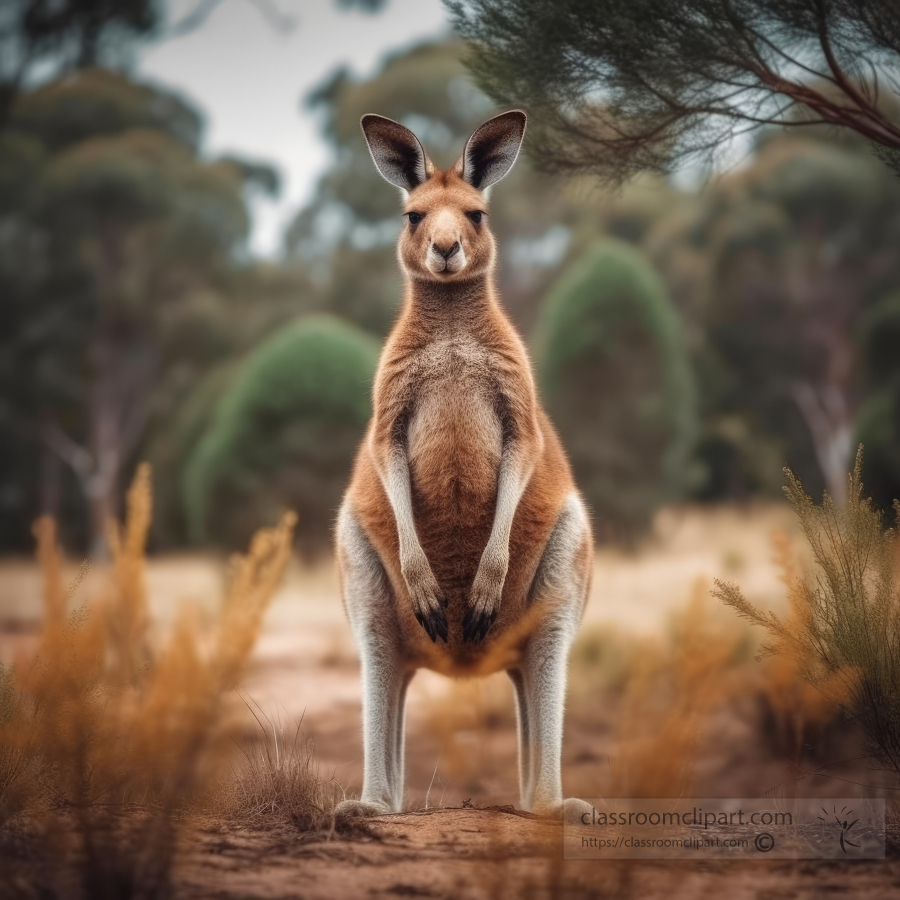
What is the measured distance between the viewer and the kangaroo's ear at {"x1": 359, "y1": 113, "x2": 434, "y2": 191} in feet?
11.6

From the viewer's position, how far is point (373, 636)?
3414 mm

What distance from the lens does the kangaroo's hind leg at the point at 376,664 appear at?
334 centimetres

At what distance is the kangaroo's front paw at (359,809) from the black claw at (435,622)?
0.58m

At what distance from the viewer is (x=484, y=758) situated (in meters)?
2.52

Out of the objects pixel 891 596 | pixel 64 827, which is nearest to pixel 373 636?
pixel 64 827

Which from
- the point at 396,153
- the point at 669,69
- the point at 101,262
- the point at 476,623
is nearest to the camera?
the point at 476,623

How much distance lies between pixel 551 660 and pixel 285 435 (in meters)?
11.3

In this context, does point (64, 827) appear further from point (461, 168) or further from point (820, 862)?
point (461, 168)

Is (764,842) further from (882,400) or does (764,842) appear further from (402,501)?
(882,400)

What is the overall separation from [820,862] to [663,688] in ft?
18.6

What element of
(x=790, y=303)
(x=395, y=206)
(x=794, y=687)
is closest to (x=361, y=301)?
(x=395, y=206)

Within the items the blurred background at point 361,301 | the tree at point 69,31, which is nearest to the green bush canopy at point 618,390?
the blurred background at point 361,301

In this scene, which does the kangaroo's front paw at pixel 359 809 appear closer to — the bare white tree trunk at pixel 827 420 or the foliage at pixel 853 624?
the foliage at pixel 853 624

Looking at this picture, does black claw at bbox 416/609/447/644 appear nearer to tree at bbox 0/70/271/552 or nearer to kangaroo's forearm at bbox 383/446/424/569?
kangaroo's forearm at bbox 383/446/424/569
